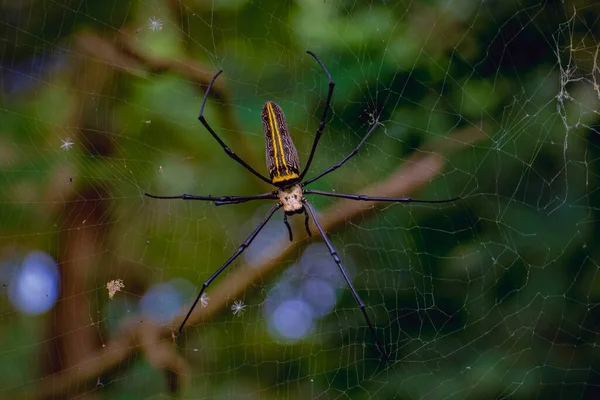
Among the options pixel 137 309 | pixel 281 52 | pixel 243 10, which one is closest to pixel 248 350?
pixel 137 309

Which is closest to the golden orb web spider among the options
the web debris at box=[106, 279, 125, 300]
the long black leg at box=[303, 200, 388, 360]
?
the long black leg at box=[303, 200, 388, 360]

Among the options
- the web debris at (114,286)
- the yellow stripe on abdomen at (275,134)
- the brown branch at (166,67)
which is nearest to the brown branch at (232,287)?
the web debris at (114,286)

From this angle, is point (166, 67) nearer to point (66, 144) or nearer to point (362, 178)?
point (66, 144)

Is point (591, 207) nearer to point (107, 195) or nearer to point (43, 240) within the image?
point (107, 195)

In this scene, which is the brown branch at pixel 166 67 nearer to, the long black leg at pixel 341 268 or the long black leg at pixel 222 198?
the long black leg at pixel 222 198

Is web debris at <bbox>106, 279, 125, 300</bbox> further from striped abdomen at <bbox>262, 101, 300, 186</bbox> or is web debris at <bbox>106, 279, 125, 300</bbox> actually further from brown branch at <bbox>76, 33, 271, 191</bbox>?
striped abdomen at <bbox>262, 101, 300, 186</bbox>
